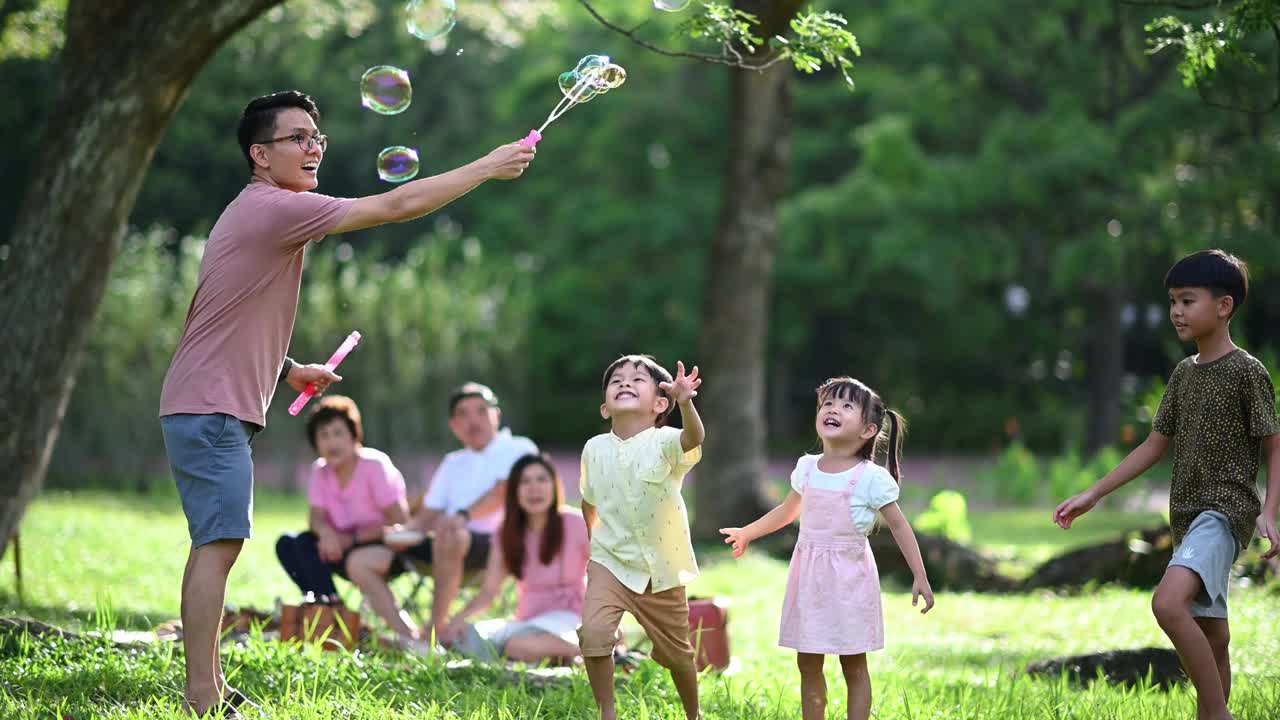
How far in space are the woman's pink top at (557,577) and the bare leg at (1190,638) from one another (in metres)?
2.99

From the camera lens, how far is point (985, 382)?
26.5 metres

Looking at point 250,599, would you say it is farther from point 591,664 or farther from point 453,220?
point 453,220

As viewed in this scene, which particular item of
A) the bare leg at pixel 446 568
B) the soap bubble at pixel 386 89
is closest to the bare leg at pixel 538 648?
the bare leg at pixel 446 568

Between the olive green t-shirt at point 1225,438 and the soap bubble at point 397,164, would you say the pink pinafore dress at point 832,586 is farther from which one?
the soap bubble at point 397,164

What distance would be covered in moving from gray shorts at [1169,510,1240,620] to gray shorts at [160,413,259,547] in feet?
9.10

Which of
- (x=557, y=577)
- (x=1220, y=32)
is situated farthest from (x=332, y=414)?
(x=1220, y=32)

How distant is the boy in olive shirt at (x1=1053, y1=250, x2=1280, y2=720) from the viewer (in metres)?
4.37

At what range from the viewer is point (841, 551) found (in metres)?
4.41

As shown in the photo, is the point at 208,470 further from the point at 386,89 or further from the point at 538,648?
the point at 538,648

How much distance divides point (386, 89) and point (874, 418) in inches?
89.0

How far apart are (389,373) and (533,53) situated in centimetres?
1160

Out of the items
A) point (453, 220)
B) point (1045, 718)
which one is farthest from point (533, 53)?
point (1045, 718)

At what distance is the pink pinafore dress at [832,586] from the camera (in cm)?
435

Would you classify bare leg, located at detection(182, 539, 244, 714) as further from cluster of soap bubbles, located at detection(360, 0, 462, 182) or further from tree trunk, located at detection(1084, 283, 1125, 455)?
tree trunk, located at detection(1084, 283, 1125, 455)
